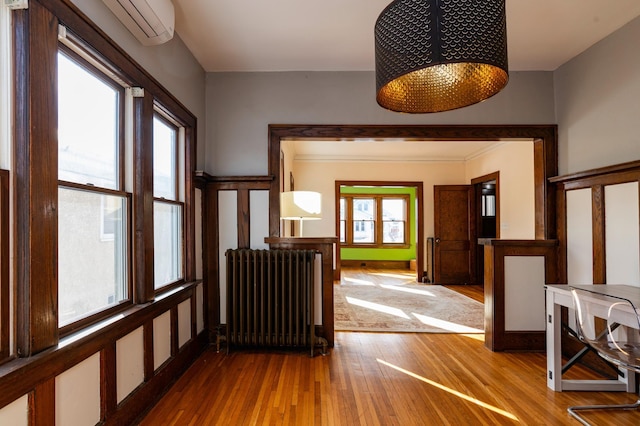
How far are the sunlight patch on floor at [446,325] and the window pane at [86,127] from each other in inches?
142

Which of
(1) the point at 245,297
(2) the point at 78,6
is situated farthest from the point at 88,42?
(1) the point at 245,297

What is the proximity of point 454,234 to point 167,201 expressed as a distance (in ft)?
18.5

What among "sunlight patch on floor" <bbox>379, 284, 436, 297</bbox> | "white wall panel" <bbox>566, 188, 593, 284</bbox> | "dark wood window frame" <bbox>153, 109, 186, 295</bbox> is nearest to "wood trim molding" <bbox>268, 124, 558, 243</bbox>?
"white wall panel" <bbox>566, 188, 593, 284</bbox>

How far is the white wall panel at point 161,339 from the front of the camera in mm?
2221

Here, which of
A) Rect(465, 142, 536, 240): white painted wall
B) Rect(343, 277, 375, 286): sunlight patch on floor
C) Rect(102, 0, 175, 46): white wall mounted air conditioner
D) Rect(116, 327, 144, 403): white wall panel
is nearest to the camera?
Rect(102, 0, 175, 46): white wall mounted air conditioner

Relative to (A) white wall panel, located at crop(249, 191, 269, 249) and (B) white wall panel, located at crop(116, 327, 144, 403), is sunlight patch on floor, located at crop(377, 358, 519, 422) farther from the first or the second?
(B) white wall panel, located at crop(116, 327, 144, 403)

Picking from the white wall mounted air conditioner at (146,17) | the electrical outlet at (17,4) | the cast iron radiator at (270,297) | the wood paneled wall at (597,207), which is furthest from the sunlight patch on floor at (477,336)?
the electrical outlet at (17,4)

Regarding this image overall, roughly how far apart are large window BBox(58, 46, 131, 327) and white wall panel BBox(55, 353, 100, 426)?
0.76 feet

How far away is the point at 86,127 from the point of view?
1662 millimetres

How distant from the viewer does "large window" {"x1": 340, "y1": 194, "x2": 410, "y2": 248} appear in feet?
29.8

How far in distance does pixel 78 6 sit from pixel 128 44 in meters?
0.39

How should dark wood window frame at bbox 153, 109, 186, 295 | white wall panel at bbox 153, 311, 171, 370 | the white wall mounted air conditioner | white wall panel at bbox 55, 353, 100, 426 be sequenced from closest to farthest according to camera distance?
white wall panel at bbox 55, 353, 100, 426 → the white wall mounted air conditioner → white wall panel at bbox 153, 311, 171, 370 → dark wood window frame at bbox 153, 109, 186, 295

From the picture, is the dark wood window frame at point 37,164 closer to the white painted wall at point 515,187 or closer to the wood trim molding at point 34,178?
the wood trim molding at point 34,178

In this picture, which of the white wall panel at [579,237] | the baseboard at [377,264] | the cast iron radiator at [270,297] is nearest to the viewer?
the white wall panel at [579,237]
